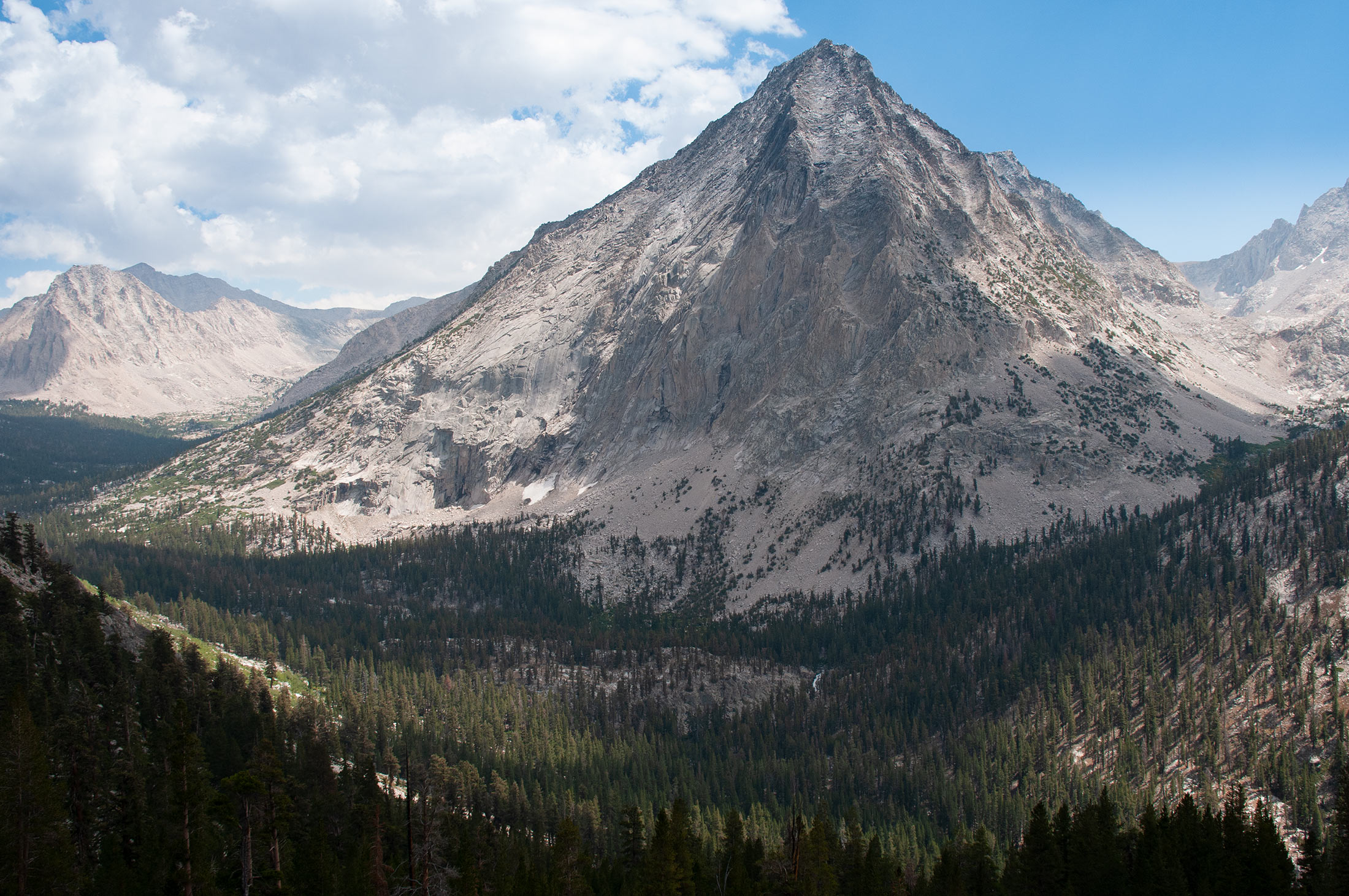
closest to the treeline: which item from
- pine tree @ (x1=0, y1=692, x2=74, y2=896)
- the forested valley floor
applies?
pine tree @ (x1=0, y1=692, x2=74, y2=896)

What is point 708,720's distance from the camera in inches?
5089

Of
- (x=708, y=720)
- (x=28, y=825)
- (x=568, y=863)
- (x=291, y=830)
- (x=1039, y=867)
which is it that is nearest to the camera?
(x=28, y=825)

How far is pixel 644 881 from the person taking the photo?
51.3 m

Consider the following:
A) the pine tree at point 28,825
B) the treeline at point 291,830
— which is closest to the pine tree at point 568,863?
the treeline at point 291,830

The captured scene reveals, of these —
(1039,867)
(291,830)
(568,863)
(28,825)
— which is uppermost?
(28,825)

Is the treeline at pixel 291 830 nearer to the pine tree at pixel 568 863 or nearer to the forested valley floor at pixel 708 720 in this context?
the pine tree at pixel 568 863

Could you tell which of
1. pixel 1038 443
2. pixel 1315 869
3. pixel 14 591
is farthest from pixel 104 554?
pixel 1315 869

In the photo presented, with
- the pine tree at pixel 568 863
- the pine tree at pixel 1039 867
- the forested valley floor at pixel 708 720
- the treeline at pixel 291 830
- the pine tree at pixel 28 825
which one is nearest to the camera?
the pine tree at pixel 28 825

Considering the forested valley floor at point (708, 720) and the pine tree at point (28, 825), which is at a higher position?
the pine tree at point (28, 825)

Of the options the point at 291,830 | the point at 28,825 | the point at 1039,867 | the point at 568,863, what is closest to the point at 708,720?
the point at 1039,867

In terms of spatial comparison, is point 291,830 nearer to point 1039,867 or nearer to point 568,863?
point 568,863

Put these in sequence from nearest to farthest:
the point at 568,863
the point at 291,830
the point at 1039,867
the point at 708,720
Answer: the point at 568,863, the point at 291,830, the point at 1039,867, the point at 708,720

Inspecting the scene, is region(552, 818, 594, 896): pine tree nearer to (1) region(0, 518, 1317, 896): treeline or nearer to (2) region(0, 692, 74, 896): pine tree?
(1) region(0, 518, 1317, 896): treeline

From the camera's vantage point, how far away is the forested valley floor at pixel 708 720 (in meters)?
48.4
